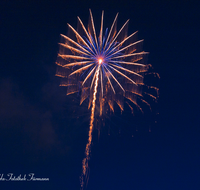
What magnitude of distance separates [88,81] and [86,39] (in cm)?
391

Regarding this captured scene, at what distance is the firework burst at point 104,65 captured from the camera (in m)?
16.9

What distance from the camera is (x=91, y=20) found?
17.4m

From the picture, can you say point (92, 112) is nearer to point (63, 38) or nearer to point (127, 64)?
point (127, 64)

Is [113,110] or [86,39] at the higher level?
[86,39]

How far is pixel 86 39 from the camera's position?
17.2 m

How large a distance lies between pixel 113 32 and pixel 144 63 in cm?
412

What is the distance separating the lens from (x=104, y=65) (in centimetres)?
1728

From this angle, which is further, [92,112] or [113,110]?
[92,112]

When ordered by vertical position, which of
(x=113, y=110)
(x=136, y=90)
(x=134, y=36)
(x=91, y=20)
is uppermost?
(x=91, y=20)

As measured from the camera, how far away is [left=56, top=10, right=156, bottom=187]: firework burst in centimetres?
1688

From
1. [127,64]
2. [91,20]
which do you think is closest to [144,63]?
[127,64]

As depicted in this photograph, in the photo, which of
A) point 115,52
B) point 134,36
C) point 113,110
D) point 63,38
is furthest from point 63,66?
point 134,36

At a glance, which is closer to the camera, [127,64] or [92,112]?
[127,64]

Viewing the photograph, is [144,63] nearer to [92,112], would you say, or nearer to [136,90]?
[136,90]
